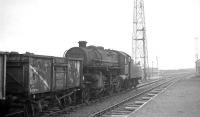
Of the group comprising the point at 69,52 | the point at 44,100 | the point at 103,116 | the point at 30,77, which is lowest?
the point at 103,116

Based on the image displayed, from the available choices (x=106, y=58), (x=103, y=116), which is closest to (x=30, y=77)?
(x=103, y=116)

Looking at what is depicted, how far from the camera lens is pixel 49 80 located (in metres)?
11.5

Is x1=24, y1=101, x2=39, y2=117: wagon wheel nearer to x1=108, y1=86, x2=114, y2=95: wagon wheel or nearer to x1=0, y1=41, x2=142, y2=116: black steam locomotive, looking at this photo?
x1=0, y1=41, x2=142, y2=116: black steam locomotive

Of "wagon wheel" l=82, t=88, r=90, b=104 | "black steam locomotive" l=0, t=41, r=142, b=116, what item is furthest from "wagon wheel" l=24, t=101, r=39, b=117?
"wagon wheel" l=82, t=88, r=90, b=104

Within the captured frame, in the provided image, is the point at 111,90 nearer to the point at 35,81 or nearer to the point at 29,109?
the point at 29,109

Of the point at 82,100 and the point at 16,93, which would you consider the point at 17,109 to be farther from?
the point at 82,100

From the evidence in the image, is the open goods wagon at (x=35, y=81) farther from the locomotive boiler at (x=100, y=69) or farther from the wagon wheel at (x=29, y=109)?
the locomotive boiler at (x=100, y=69)

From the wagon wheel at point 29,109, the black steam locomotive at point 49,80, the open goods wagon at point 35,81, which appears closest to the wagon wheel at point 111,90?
the black steam locomotive at point 49,80

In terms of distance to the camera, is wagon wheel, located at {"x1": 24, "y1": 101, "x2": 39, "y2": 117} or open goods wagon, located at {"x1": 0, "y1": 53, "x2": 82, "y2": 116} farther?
wagon wheel, located at {"x1": 24, "y1": 101, "x2": 39, "y2": 117}

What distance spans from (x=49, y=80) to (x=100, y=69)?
6.79 meters

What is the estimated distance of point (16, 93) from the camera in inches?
390

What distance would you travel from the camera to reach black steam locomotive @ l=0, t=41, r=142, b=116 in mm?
9766

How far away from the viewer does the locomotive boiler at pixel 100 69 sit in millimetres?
16641

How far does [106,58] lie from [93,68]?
307cm
